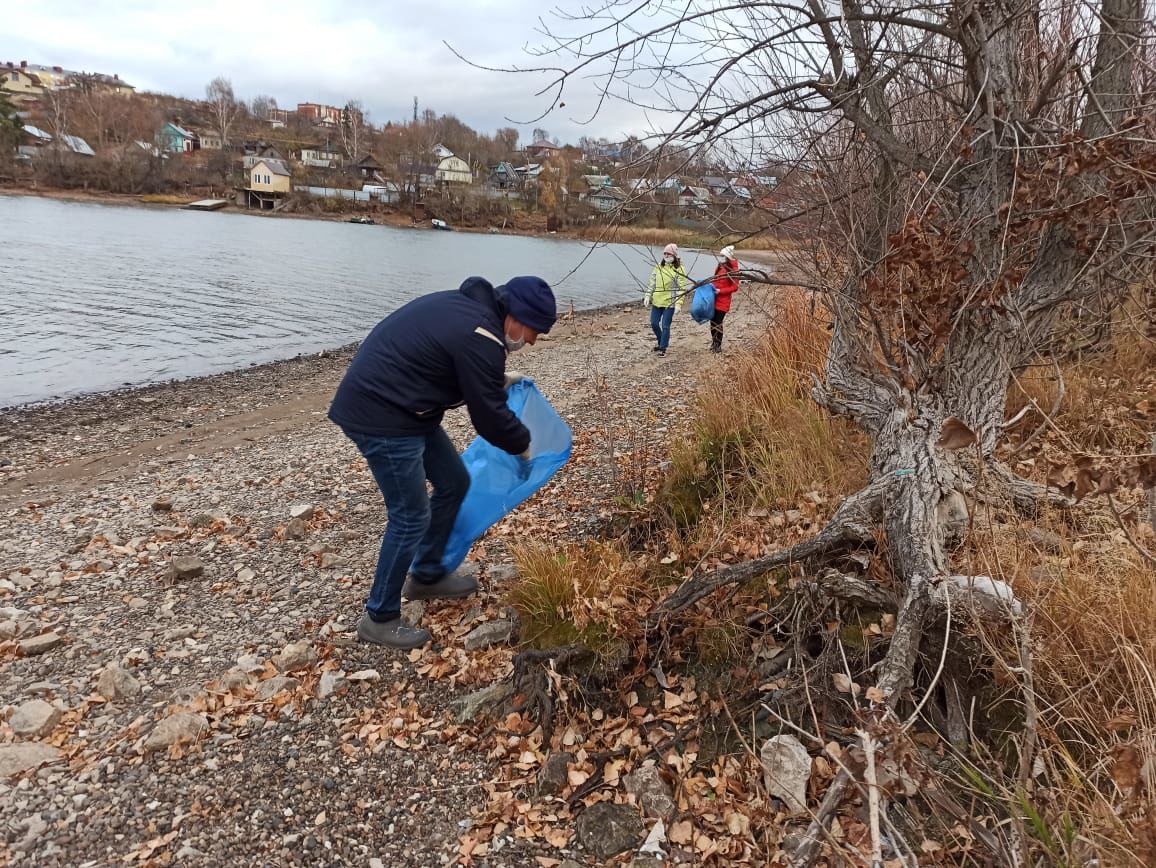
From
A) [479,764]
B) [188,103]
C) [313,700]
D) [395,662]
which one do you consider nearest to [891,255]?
[479,764]

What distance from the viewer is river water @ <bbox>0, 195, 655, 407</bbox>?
14.5 metres

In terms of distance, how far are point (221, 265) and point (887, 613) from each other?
32.4m

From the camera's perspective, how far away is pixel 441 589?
13.7 ft

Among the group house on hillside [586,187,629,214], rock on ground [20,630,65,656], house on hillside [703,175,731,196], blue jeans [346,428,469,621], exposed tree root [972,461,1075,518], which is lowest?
rock on ground [20,630,65,656]

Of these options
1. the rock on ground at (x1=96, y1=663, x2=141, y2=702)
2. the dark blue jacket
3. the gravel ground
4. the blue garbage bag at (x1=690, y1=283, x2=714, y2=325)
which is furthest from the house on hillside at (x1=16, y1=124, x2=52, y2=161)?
the dark blue jacket

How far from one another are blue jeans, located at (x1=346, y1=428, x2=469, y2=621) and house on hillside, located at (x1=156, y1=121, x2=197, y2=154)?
9246 cm

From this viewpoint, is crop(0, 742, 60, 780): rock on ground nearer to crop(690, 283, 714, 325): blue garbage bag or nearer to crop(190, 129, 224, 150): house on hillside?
crop(690, 283, 714, 325): blue garbage bag

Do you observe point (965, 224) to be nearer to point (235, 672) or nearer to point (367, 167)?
point (235, 672)

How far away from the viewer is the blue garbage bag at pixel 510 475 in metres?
4.04

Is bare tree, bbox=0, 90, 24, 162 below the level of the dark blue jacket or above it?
above

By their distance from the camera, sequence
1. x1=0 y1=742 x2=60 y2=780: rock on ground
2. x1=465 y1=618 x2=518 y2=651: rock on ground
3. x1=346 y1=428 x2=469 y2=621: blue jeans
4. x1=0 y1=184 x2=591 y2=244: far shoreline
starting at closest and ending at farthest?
1. x1=0 y1=742 x2=60 y2=780: rock on ground
2. x1=346 y1=428 x2=469 y2=621: blue jeans
3. x1=465 y1=618 x2=518 y2=651: rock on ground
4. x1=0 y1=184 x2=591 y2=244: far shoreline

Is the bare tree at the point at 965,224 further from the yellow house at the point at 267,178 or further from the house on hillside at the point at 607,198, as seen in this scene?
the yellow house at the point at 267,178

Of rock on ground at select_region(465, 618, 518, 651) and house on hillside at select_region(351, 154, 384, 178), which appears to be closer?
rock on ground at select_region(465, 618, 518, 651)

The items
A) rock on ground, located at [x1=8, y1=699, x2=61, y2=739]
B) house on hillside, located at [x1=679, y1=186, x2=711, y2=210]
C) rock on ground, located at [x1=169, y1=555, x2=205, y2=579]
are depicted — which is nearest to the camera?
rock on ground, located at [x1=8, y1=699, x2=61, y2=739]
